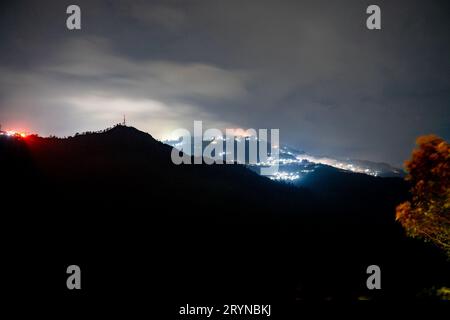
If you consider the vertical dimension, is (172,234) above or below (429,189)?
below

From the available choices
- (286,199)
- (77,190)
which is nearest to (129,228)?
(77,190)

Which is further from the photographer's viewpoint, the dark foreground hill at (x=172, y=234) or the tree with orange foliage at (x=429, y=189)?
the dark foreground hill at (x=172, y=234)

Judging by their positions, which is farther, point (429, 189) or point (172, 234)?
point (172, 234)
